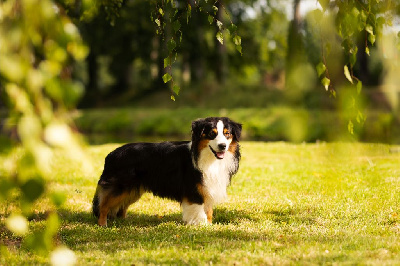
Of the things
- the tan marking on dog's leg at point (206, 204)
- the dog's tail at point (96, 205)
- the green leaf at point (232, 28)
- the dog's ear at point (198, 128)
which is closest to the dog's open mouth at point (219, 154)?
the dog's ear at point (198, 128)

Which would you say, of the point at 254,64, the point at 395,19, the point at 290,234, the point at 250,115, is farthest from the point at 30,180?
the point at 254,64

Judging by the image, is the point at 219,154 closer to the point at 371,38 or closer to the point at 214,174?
the point at 214,174

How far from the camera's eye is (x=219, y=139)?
561 centimetres

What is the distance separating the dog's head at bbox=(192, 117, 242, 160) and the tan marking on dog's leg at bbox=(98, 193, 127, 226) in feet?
3.86

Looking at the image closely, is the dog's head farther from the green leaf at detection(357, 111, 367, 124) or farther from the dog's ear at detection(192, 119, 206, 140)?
the green leaf at detection(357, 111, 367, 124)

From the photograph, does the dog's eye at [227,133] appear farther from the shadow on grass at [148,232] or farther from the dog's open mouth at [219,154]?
the shadow on grass at [148,232]

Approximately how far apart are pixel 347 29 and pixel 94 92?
34732 millimetres

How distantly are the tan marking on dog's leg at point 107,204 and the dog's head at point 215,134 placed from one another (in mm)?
1175

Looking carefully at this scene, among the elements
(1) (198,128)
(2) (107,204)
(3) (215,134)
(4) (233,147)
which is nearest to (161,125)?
(2) (107,204)

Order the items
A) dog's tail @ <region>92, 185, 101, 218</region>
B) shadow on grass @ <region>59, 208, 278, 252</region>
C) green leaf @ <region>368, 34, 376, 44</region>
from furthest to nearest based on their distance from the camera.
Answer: dog's tail @ <region>92, 185, 101, 218</region> < shadow on grass @ <region>59, 208, 278, 252</region> < green leaf @ <region>368, 34, 376, 44</region>

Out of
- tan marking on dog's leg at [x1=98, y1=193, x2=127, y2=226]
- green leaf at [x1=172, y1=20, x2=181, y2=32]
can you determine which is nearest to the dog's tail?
tan marking on dog's leg at [x1=98, y1=193, x2=127, y2=226]

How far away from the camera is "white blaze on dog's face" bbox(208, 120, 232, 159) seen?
18.3ft

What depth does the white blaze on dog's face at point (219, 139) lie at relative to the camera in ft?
18.3

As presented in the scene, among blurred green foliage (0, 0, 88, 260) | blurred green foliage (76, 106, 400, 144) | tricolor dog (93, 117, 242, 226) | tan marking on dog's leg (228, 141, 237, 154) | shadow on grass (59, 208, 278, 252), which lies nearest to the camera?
blurred green foliage (0, 0, 88, 260)
